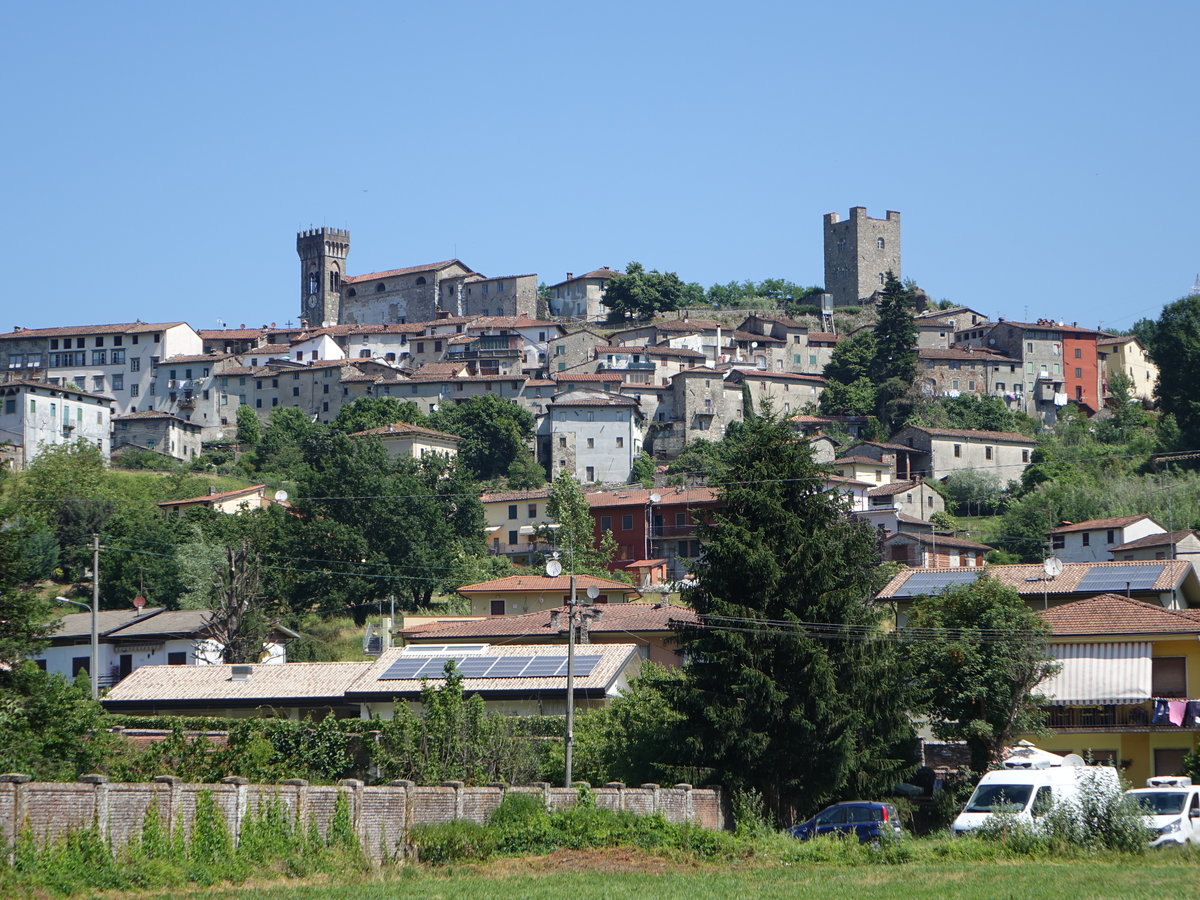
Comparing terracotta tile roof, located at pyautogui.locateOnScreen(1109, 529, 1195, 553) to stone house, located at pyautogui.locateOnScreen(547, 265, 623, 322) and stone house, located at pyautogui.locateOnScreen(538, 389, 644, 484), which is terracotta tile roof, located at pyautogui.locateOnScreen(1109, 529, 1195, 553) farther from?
stone house, located at pyautogui.locateOnScreen(547, 265, 623, 322)

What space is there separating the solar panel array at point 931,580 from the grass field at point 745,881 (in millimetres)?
18966

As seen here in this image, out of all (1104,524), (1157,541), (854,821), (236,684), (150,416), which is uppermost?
(150,416)

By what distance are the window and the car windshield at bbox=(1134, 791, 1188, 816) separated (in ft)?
38.5

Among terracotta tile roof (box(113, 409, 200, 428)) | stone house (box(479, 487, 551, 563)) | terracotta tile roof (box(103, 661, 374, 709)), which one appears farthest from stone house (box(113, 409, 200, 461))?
terracotta tile roof (box(103, 661, 374, 709))

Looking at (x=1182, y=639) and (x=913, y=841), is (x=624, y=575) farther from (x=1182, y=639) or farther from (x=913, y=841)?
(x=913, y=841)

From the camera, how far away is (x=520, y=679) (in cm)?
3956

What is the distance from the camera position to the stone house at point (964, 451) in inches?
3999

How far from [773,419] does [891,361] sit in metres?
81.9

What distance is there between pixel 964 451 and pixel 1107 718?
6765 centimetres

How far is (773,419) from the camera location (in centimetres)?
3688

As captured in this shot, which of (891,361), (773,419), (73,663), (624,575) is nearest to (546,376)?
(891,361)

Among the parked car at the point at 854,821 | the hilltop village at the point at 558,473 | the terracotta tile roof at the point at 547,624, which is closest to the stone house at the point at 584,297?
the hilltop village at the point at 558,473

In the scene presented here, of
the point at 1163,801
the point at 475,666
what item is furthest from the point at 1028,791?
the point at 475,666

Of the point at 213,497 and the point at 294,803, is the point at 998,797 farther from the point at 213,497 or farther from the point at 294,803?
the point at 213,497
